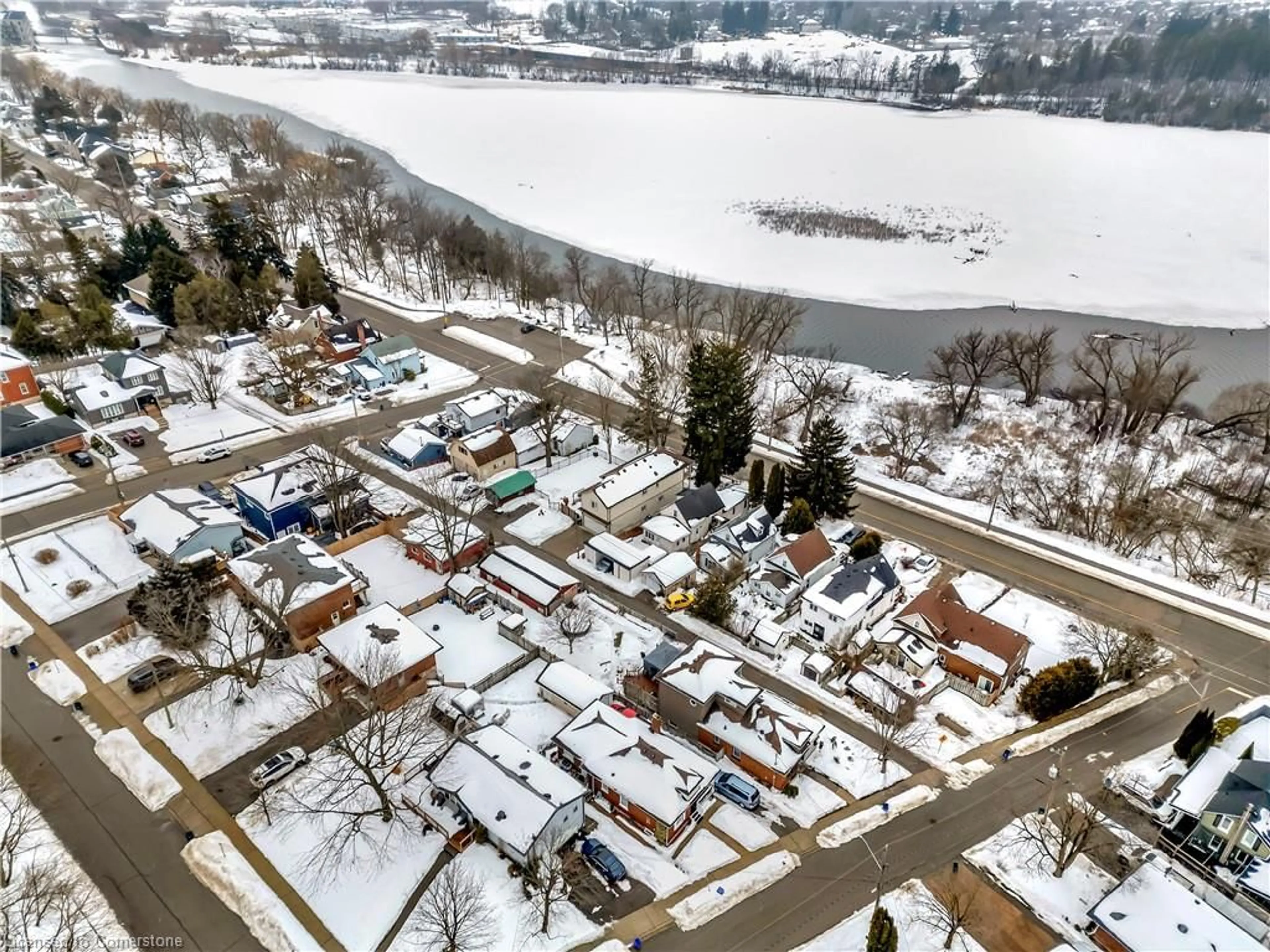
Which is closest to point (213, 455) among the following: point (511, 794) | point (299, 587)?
point (299, 587)

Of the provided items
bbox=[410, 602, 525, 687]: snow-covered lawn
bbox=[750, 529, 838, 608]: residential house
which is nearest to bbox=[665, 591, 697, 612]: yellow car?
bbox=[750, 529, 838, 608]: residential house

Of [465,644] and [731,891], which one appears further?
[465,644]

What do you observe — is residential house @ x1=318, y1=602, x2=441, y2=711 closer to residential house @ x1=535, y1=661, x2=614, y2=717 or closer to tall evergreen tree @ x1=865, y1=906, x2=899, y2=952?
residential house @ x1=535, y1=661, x2=614, y2=717

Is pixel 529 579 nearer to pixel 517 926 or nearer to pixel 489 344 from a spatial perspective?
pixel 517 926

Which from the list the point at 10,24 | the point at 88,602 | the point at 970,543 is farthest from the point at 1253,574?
the point at 10,24

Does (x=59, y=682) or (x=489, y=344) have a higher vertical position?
(x=489, y=344)

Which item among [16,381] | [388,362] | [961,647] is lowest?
[961,647]
